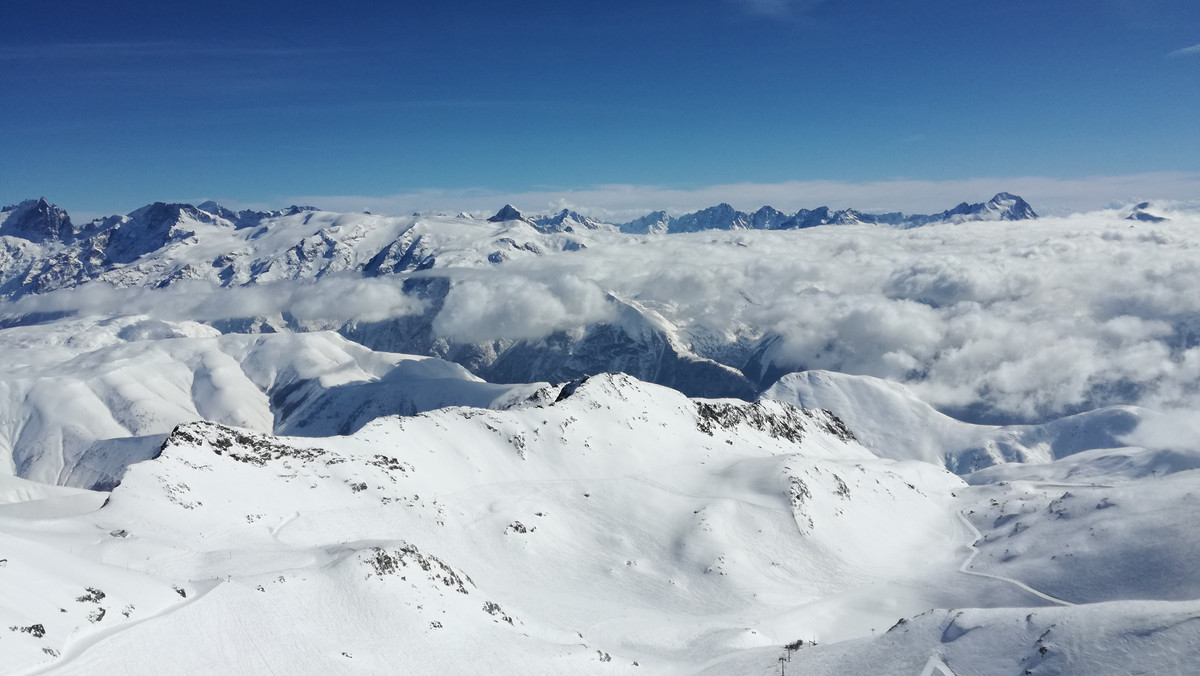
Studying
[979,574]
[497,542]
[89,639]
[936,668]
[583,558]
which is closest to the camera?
[89,639]

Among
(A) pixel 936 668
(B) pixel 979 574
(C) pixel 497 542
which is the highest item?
(A) pixel 936 668

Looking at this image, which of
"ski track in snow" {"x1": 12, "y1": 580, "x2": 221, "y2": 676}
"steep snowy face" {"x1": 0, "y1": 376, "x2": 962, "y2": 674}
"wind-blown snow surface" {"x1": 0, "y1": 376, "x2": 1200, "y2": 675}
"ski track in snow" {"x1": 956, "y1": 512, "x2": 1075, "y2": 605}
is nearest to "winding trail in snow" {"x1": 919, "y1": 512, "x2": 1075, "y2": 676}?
"ski track in snow" {"x1": 956, "y1": 512, "x2": 1075, "y2": 605}

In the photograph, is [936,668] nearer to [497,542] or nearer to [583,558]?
[583,558]

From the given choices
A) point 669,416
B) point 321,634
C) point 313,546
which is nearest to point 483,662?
point 321,634

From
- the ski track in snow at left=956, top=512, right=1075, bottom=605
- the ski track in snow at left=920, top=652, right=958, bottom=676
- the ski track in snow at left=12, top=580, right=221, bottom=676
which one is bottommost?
the ski track in snow at left=956, top=512, right=1075, bottom=605

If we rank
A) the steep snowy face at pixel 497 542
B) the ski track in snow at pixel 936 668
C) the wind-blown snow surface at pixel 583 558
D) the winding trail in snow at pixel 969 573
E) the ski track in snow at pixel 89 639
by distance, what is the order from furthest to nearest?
the steep snowy face at pixel 497 542 → the wind-blown snow surface at pixel 583 558 → the winding trail in snow at pixel 969 573 → the ski track in snow at pixel 936 668 → the ski track in snow at pixel 89 639

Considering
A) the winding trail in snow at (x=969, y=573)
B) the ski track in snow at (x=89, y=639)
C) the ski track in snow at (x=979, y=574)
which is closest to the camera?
the ski track in snow at (x=89, y=639)

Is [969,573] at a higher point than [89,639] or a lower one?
lower

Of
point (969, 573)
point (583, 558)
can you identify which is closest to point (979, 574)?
point (969, 573)

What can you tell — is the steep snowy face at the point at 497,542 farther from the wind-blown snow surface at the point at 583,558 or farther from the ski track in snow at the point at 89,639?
the wind-blown snow surface at the point at 583,558

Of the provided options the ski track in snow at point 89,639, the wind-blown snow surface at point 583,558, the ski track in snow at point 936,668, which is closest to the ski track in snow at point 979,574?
the wind-blown snow surface at point 583,558

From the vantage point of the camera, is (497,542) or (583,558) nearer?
(497,542)

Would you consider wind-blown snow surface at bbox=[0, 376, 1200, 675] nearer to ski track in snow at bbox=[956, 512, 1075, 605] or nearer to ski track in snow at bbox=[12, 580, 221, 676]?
ski track in snow at bbox=[12, 580, 221, 676]
